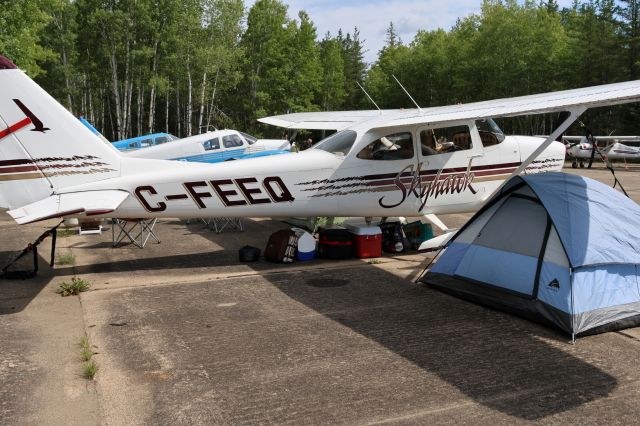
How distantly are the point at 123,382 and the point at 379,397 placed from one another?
7.01 feet

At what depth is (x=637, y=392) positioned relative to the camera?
436 centimetres

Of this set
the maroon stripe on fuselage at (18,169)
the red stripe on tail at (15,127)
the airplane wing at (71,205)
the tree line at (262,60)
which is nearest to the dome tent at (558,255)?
the airplane wing at (71,205)

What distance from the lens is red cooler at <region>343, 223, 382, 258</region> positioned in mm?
9234

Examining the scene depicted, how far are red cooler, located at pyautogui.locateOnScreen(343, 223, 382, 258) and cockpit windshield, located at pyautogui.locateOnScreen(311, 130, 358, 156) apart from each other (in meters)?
1.37

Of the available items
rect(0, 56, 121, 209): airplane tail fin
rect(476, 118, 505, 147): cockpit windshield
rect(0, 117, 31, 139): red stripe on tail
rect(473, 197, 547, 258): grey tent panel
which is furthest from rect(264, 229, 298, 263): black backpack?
rect(0, 117, 31, 139): red stripe on tail

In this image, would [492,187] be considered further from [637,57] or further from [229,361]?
[637,57]

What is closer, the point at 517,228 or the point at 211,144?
the point at 517,228

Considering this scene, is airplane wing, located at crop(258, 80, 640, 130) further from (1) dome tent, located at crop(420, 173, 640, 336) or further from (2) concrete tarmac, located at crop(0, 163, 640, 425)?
(2) concrete tarmac, located at crop(0, 163, 640, 425)

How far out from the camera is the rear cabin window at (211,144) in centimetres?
1723

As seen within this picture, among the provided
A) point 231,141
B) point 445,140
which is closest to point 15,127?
point 445,140

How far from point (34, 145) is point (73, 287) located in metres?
2.02

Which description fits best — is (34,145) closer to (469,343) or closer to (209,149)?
(469,343)

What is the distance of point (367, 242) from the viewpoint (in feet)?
30.3

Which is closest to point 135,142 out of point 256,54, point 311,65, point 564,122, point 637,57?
point 564,122
